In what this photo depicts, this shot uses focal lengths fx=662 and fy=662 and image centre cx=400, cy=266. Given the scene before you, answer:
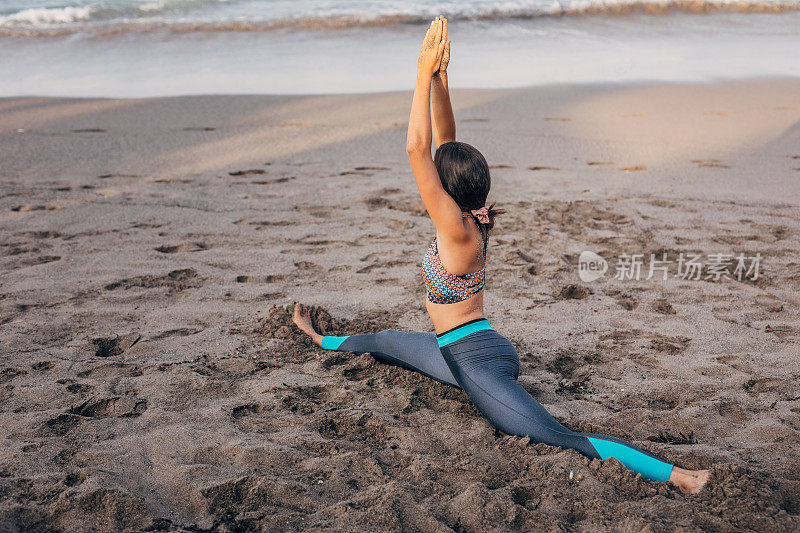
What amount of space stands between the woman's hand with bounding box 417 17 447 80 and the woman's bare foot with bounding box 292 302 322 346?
1.39 meters

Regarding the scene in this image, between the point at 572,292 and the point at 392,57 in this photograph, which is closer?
the point at 572,292

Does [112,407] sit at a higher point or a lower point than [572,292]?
higher

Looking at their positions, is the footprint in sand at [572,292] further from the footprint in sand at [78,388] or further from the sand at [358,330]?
the footprint in sand at [78,388]

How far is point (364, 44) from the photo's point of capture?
13.1 meters

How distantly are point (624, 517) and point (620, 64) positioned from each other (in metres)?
9.83

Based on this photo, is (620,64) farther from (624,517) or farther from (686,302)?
(624,517)

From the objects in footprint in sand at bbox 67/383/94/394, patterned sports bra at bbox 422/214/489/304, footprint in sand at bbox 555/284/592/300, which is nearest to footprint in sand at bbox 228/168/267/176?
footprint in sand at bbox 555/284/592/300

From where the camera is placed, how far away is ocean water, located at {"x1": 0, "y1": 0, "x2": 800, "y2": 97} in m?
9.77

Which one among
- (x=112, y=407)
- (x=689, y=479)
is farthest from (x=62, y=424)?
(x=689, y=479)

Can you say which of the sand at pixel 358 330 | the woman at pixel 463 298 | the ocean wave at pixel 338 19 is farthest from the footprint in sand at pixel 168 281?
the ocean wave at pixel 338 19

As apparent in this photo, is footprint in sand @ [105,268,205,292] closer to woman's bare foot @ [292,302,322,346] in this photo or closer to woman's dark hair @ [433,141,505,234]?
woman's bare foot @ [292,302,322,346]

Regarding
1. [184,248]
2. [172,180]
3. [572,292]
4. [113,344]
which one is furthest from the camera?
[172,180]

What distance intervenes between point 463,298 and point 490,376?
32cm

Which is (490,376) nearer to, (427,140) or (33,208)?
(427,140)
